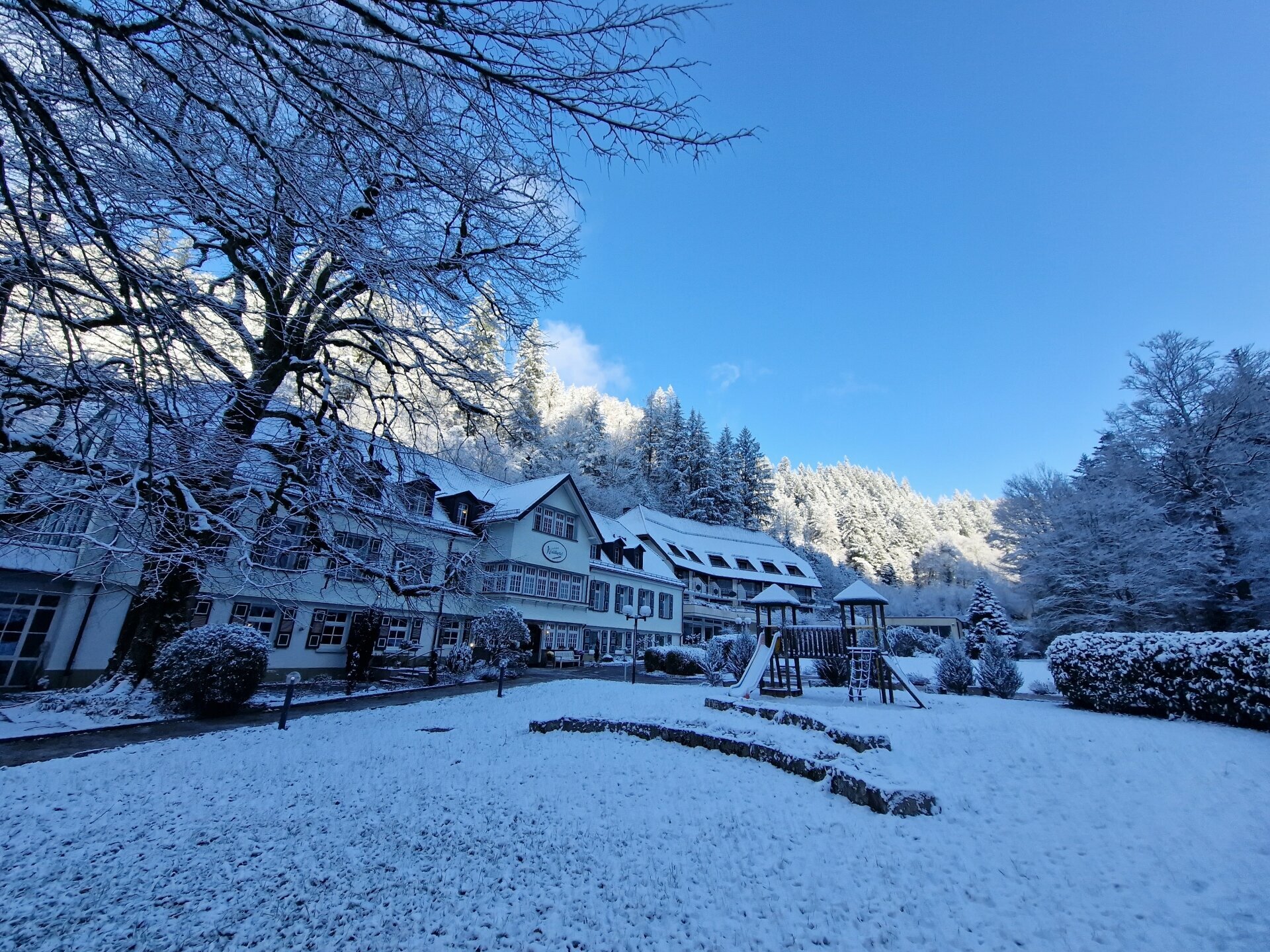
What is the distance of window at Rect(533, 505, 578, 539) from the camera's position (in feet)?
84.2

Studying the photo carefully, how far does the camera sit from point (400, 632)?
2078 cm

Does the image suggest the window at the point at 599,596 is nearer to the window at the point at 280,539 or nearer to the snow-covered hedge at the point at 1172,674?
the window at the point at 280,539

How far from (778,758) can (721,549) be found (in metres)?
40.6

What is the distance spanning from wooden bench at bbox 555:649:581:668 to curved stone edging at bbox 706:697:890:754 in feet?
46.0

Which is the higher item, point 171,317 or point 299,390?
point 299,390

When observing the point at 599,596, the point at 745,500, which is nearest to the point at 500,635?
the point at 599,596

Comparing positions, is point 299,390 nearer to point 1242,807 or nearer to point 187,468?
point 187,468

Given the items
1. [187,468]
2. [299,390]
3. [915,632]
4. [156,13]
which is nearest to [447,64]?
[156,13]

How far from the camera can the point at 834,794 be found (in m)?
5.83

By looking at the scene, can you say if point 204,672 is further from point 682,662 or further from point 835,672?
point 682,662

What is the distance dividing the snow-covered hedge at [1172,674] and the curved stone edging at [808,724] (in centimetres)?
654

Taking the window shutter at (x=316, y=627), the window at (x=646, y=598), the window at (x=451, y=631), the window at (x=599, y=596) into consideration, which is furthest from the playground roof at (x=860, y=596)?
the window at (x=646, y=598)

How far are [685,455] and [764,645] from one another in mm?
42690

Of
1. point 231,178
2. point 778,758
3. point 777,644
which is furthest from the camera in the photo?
point 777,644
